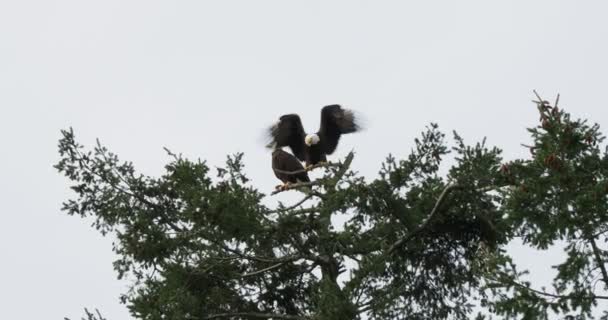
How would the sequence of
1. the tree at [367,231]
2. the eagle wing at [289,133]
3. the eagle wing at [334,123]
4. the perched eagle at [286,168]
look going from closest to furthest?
the tree at [367,231]
the perched eagle at [286,168]
the eagle wing at [289,133]
the eagle wing at [334,123]

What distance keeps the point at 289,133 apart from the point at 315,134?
547 millimetres

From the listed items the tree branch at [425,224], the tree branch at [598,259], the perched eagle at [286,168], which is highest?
the perched eagle at [286,168]

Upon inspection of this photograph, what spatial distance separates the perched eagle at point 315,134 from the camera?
19.1 metres

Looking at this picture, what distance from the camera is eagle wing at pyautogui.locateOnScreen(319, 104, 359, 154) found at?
1966 cm

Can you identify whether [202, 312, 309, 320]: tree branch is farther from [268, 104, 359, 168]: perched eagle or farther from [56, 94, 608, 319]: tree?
[268, 104, 359, 168]: perched eagle

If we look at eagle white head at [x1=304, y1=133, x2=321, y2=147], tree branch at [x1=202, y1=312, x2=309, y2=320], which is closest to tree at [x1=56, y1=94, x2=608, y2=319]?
tree branch at [x1=202, y1=312, x2=309, y2=320]

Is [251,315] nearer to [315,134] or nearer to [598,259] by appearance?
[598,259]

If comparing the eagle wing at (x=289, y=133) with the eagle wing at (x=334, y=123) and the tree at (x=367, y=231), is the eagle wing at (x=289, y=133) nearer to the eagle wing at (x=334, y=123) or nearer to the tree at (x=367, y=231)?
the eagle wing at (x=334, y=123)

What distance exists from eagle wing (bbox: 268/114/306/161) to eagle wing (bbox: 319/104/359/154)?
443mm

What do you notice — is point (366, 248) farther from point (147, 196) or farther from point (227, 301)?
point (147, 196)

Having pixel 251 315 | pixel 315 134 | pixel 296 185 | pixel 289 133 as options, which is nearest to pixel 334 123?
pixel 315 134

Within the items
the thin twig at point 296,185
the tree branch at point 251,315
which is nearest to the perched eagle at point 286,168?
the thin twig at point 296,185

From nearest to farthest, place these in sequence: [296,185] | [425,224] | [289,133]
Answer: [425,224] → [296,185] → [289,133]

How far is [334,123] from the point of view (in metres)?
19.8
